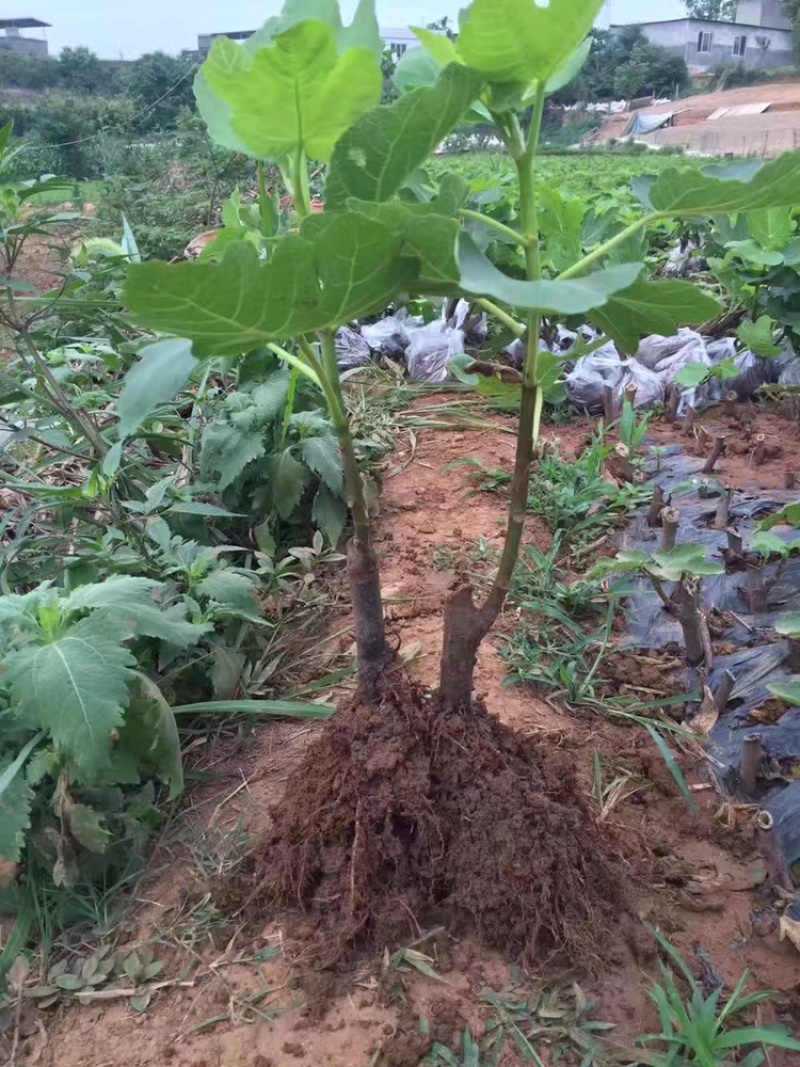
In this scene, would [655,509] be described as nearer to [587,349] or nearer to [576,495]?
[576,495]

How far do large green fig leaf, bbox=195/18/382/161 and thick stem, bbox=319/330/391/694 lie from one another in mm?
205

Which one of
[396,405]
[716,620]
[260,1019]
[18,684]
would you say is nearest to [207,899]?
[260,1019]

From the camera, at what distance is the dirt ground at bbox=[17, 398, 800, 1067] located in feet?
3.72

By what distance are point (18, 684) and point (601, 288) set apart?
110 centimetres

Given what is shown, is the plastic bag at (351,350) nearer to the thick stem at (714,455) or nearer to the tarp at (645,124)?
the thick stem at (714,455)

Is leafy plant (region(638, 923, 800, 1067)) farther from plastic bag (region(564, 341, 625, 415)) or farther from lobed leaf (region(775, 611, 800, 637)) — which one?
plastic bag (region(564, 341, 625, 415))

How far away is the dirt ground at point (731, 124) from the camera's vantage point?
56.2ft

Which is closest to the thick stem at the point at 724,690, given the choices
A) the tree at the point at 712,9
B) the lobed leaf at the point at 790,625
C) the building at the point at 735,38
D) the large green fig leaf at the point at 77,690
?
the lobed leaf at the point at 790,625

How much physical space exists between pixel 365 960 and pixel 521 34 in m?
1.22

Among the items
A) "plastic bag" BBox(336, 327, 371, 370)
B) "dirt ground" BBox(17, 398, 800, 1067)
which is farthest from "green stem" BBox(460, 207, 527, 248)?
"plastic bag" BBox(336, 327, 371, 370)

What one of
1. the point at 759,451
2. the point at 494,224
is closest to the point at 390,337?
the point at 759,451

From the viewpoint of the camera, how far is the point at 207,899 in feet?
4.40

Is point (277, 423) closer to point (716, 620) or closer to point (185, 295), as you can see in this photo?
point (716, 620)

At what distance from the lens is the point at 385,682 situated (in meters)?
1.28
